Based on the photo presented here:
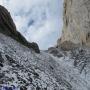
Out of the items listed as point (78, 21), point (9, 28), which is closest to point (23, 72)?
point (9, 28)

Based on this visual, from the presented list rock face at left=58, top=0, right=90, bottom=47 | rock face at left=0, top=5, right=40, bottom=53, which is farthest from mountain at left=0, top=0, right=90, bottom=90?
rock face at left=58, top=0, right=90, bottom=47

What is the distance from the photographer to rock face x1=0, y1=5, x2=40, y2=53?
86.8 ft

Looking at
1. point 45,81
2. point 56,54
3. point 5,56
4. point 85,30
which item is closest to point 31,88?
point 45,81

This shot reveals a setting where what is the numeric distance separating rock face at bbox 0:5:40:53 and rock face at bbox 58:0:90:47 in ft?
65.9

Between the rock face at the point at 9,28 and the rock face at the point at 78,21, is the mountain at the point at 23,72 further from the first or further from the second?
the rock face at the point at 78,21

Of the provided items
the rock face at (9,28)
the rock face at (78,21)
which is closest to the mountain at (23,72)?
the rock face at (9,28)

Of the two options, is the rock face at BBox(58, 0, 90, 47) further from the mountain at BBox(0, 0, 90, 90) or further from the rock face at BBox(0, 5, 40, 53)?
the rock face at BBox(0, 5, 40, 53)

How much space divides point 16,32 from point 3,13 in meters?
2.35

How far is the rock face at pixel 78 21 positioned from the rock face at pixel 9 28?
20.1 metres

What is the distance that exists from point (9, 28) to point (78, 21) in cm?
Answer: 2630

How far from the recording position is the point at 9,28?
89.0ft

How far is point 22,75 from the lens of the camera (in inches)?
629

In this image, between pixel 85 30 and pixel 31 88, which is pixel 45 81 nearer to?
pixel 31 88

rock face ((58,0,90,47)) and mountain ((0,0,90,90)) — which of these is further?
rock face ((58,0,90,47))
